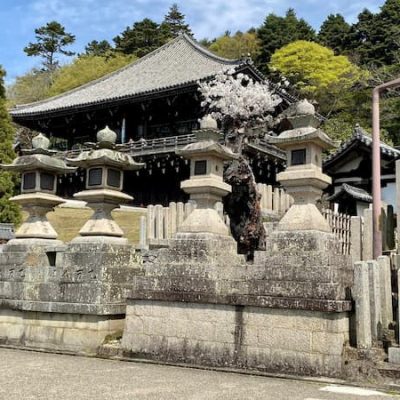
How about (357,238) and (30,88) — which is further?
(30,88)

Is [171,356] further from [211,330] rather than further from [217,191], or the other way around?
[217,191]

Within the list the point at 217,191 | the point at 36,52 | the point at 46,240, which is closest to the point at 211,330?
the point at 217,191

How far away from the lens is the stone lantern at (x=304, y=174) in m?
6.34

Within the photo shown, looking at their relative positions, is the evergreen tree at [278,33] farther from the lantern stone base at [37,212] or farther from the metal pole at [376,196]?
the lantern stone base at [37,212]

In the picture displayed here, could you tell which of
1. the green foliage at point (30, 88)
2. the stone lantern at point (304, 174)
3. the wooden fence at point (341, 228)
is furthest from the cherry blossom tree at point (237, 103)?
the green foliage at point (30, 88)

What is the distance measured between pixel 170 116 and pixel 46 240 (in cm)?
1947

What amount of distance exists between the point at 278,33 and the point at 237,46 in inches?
186

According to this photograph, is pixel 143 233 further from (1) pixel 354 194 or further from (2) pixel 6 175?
(2) pixel 6 175

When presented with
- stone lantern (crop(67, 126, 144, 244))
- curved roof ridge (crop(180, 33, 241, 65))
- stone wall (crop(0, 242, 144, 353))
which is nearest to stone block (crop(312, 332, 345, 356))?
stone wall (crop(0, 242, 144, 353))

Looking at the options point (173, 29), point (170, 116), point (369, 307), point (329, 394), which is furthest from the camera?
point (173, 29)

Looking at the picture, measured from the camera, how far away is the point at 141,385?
5.43 meters

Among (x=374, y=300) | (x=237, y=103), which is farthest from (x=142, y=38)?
(x=374, y=300)

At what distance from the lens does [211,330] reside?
657 cm

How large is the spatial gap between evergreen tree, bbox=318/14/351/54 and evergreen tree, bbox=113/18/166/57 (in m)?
16.5
